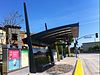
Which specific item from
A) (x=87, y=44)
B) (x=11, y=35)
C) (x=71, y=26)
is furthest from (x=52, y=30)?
(x=87, y=44)

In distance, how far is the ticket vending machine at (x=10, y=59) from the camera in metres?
12.7

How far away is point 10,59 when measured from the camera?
13.2 metres

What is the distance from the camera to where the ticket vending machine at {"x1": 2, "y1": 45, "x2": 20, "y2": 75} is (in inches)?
499

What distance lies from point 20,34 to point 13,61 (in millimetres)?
56716

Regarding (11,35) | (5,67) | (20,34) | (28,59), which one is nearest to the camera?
(5,67)

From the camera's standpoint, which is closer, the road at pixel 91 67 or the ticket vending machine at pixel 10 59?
the ticket vending machine at pixel 10 59

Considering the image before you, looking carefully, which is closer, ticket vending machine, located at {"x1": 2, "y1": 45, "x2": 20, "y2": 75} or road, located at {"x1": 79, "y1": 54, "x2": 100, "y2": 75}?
ticket vending machine, located at {"x1": 2, "y1": 45, "x2": 20, "y2": 75}

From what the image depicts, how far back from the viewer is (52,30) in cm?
1789

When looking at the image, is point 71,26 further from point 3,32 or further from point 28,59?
point 3,32

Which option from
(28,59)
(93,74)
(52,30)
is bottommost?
(93,74)

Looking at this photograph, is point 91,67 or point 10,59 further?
point 91,67

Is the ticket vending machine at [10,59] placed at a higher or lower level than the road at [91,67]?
higher

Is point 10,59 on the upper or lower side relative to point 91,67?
upper

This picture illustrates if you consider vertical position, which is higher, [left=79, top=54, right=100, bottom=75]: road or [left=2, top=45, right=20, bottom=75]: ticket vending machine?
[left=2, top=45, right=20, bottom=75]: ticket vending machine
